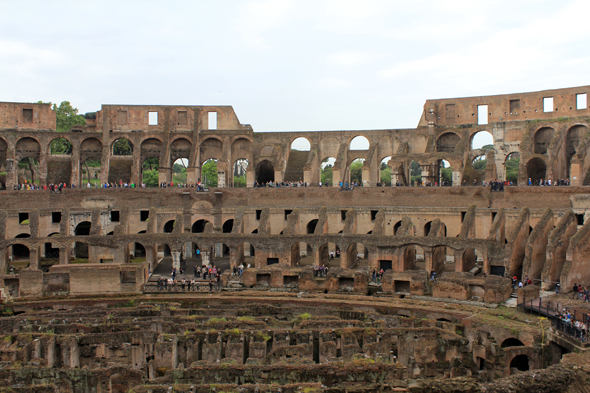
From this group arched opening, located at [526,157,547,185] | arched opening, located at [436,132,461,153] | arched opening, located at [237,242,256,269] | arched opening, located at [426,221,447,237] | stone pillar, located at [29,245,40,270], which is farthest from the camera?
arched opening, located at [436,132,461,153]

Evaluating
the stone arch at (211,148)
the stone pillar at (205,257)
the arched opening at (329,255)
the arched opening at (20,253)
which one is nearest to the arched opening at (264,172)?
the stone arch at (211,148)

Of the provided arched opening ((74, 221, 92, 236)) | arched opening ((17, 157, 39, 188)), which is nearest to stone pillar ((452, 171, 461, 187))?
arched opening ((74, 221, 92, 236))

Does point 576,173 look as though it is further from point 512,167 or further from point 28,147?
point 28,147

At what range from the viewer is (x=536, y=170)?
43531 millimetres

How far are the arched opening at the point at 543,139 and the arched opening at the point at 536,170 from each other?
1.23 meters

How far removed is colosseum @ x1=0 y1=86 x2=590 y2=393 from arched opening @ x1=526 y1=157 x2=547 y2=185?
164mm

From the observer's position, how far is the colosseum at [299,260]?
22.1 metres

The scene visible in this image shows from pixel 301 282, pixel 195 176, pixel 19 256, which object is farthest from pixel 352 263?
pixel 19 256

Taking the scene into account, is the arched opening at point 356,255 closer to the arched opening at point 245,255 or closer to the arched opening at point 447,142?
the arched opening at point 245,255

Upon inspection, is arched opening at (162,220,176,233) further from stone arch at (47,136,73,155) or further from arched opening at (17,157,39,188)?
stone arch at (47,136,73,155)

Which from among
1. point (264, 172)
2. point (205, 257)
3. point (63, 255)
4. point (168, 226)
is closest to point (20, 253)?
point (63, 255)

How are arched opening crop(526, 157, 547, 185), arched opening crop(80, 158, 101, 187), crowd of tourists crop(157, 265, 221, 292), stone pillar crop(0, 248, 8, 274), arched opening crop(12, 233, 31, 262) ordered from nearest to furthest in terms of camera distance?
1. crowd of tourists crop(157, 265, 221, 292)
2. stone pillar crop(0, 248, 8, 274)
3. arched opening crop(12, 233, 31, 262)
4. arched opening crop(526, 157, 547, 185)
5. arched opening crop(80, 158, 101, 187)

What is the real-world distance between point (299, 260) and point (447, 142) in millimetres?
17219

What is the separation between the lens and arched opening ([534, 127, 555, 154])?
143ft
